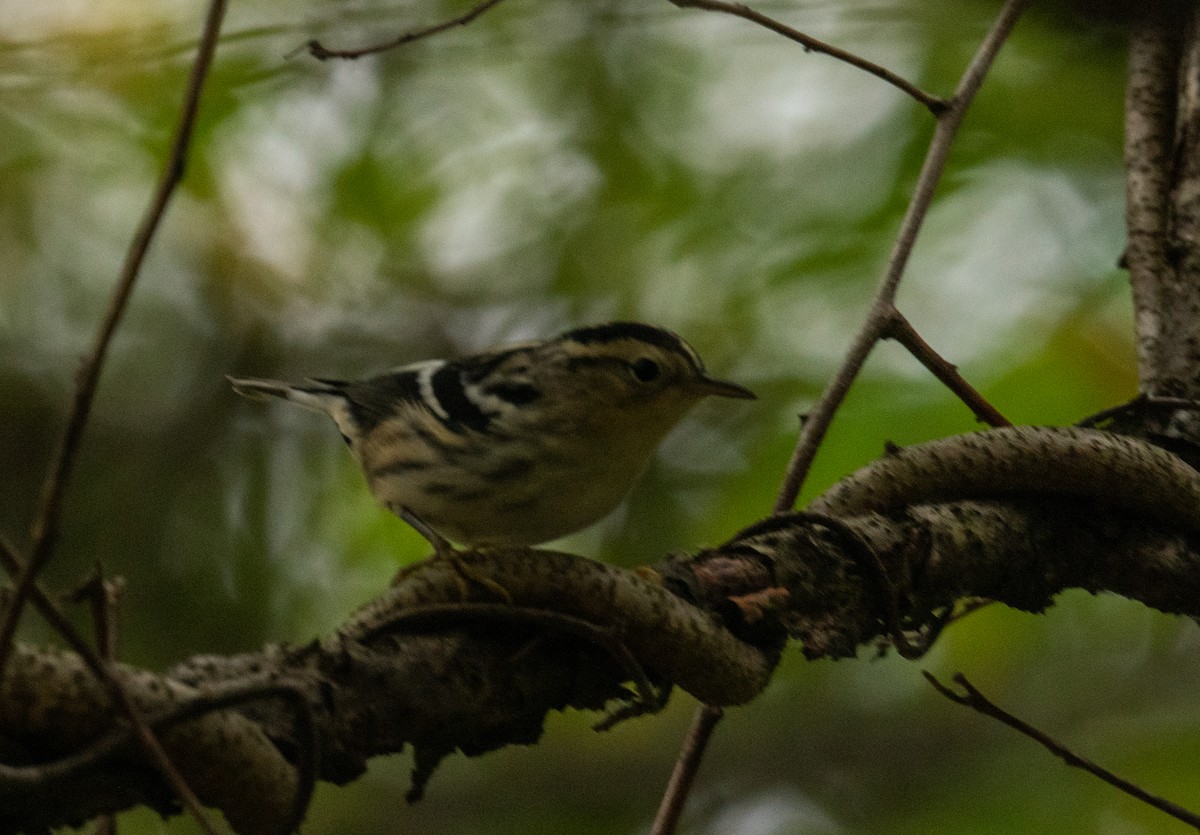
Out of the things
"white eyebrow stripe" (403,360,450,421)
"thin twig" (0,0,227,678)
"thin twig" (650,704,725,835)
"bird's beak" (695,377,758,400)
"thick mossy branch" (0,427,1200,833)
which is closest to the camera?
"thin twig" (0,0,227,678)

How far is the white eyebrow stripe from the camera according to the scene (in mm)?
2725

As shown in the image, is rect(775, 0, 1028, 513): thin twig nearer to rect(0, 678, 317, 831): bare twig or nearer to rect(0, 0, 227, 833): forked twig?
rect(0, 678, 317, 831): bare twig

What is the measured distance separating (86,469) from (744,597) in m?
3.37

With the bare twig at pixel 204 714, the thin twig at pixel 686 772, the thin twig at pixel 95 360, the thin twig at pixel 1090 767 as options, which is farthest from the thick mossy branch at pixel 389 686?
the thin twig at pixel 1090 767

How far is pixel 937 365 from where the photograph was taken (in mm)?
2455

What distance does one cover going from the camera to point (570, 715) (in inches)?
167

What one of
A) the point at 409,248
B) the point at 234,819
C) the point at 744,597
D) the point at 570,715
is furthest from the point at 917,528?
the point at 409,248

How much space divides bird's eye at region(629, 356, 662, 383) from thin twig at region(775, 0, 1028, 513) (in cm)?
45

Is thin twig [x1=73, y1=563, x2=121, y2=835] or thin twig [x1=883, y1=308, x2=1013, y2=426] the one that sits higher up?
thin twig [x1=883, y1=308, x2=1013, y2=426]

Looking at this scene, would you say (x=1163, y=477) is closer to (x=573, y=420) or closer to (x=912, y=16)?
(x=573, y=420)

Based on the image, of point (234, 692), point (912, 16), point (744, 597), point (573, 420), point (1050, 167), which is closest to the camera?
point (234, 692)

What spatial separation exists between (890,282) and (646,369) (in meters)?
0.58

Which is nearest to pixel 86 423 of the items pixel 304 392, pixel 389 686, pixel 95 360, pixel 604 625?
pixel 95 360

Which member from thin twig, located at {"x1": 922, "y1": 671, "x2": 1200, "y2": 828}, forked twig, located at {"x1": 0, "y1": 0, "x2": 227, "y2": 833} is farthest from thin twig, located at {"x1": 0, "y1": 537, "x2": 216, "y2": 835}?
thin twig, located at {"x1": 922, "y1": 671, "x2": 1200, "y2": 828}
